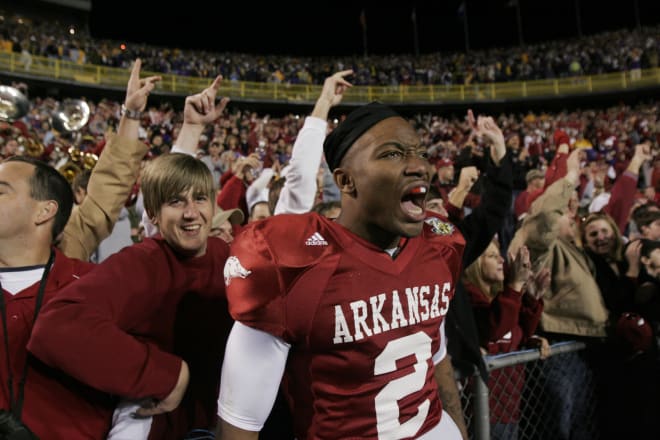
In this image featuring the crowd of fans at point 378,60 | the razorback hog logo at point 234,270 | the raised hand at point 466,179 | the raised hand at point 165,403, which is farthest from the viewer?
the crowd of fans at point 378,60

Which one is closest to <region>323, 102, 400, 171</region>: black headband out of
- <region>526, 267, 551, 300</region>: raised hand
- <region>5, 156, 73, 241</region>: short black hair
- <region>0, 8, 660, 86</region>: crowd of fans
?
<region>5, 156, 73, 241</region>: short black hair

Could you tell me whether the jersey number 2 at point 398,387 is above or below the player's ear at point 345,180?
below

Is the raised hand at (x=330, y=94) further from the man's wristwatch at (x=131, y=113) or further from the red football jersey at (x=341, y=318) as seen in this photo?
the red football jersey at (x=341, y=318)

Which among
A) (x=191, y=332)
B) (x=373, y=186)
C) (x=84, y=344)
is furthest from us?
(x=191, y=332)

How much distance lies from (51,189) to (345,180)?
91 cm

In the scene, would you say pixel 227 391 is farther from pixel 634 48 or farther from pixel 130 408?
pixel 634 48

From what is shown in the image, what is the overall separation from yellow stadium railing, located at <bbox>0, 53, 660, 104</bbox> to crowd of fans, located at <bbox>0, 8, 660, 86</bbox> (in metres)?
0.81

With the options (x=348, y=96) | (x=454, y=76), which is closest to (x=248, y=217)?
(x=348, y=96)

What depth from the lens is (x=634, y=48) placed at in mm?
27109

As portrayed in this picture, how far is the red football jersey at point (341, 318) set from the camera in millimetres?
1261

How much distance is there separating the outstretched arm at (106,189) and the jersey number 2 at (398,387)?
1289mm

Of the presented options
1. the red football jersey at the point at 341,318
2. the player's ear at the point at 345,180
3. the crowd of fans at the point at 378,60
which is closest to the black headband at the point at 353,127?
the player's ear at the point at 345,180

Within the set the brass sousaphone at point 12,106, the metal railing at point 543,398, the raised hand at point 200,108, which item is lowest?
the metal railing at point 543,398

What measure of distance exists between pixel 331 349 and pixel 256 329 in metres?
0.20
